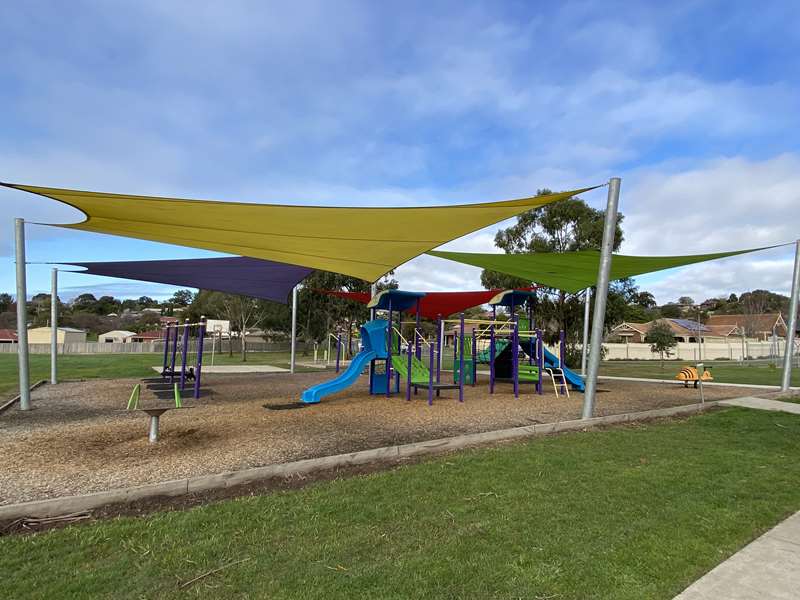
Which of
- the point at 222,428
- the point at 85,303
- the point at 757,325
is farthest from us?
the point at 85,303

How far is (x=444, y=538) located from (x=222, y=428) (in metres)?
4.45

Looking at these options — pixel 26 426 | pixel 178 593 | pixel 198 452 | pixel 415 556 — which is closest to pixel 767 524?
pixel 415 556

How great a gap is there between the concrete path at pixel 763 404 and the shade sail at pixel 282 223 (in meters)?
5.95

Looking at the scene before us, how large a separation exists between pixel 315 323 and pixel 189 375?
24049 mm

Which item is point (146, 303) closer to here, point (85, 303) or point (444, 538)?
point (85, 303)

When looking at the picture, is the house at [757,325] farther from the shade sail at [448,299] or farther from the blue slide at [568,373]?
the blue slide at [568,373]

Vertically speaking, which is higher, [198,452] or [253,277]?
[253,277]

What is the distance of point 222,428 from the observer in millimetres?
6668

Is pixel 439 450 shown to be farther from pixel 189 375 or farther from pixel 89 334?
pixel 89 334

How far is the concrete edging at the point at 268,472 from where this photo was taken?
3.72m

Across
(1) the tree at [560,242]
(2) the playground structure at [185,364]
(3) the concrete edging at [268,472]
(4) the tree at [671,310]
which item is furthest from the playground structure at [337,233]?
(4) the tree at [671,310]

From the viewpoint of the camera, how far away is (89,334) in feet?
248

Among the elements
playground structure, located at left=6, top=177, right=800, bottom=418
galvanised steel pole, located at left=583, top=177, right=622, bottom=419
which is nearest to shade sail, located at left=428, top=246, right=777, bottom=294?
playground structure, located at left=6, top=177, right=800, bottom=418

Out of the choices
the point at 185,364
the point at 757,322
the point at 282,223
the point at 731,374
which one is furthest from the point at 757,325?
the point at 282,223
